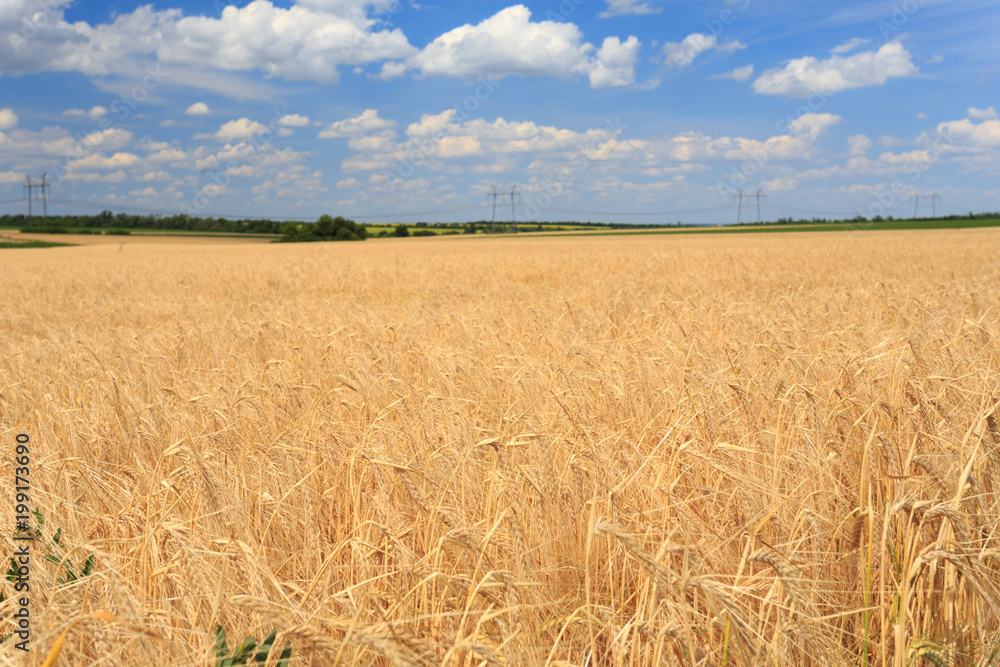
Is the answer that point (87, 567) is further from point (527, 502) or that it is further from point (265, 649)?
point (527, 502)

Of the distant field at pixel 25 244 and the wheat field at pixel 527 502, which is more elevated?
the distant field at pixel 25 244

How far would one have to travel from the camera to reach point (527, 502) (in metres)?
1.96

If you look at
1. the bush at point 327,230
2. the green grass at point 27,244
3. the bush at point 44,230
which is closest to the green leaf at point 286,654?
the green grass at point 27,244

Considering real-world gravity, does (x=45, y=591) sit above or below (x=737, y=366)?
below

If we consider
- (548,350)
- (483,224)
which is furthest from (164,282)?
(483,224)

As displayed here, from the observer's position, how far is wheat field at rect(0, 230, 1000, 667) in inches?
52.8

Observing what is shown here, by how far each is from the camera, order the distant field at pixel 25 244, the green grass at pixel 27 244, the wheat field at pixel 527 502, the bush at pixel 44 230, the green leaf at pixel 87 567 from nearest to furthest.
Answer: the wheat field at pixel 527 502, the green leaf at pixel 87 567, the green grass at pixel 27 244, the distant field at pixel 25 244, the bush at pixel 44 230

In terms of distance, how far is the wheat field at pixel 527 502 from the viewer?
1.34 m

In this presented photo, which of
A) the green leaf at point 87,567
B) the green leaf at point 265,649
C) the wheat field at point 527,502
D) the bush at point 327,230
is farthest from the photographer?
the bush at point 327,230

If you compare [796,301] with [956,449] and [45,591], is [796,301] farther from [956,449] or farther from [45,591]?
[45,591]

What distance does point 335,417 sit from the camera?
2953mm

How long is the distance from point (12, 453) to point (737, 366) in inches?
149

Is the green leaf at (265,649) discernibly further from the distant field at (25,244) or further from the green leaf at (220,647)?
the distant field at (25,244)

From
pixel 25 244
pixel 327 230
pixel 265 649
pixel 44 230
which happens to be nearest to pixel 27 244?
pixel 25 244
